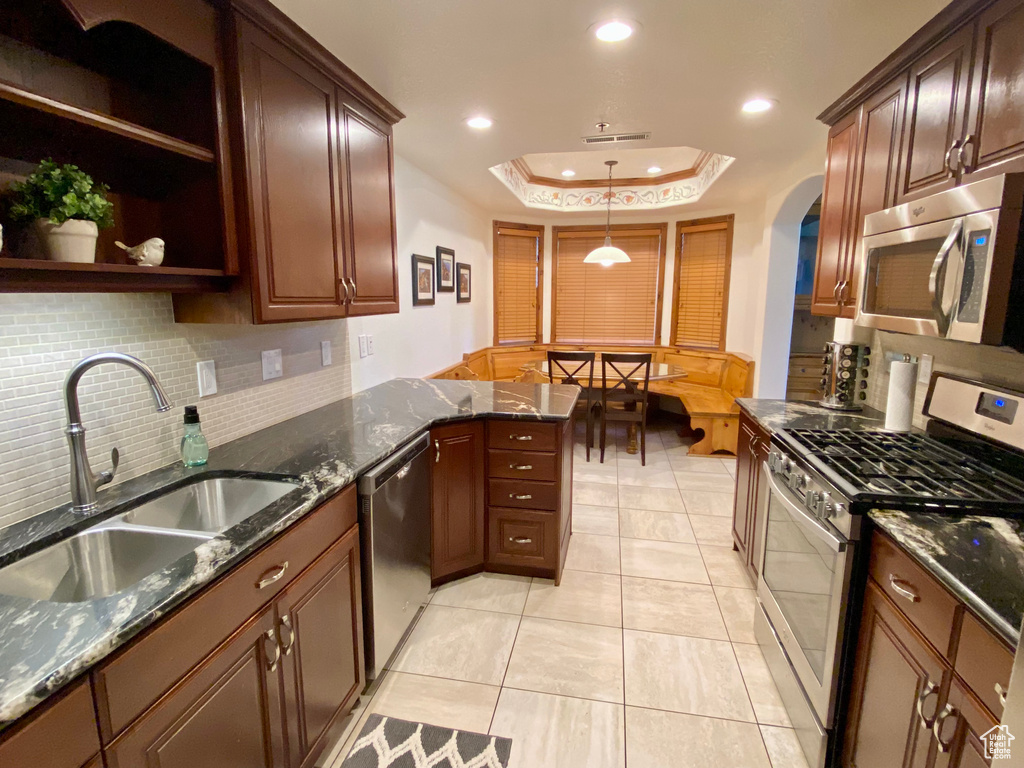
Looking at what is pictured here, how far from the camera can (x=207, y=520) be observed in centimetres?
148

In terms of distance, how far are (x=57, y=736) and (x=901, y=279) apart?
92.1 inches

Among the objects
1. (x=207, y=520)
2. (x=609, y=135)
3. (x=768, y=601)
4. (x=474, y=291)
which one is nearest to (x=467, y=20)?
(x=609, y=135)

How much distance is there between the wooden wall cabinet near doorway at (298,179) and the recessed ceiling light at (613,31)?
99 cm

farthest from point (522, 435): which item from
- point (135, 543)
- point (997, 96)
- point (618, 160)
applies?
point (618, 160)

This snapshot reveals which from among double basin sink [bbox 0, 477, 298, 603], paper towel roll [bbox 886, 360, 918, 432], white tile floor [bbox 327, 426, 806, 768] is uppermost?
paper towel roll [bbox 886, 360, 918, 432]

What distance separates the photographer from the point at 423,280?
11.6 ft

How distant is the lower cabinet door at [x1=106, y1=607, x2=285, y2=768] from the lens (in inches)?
34.2

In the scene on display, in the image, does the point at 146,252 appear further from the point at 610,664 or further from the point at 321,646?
the point at 610,664

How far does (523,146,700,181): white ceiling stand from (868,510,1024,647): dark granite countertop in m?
3.28

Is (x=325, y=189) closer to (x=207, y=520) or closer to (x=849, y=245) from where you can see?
(x=207, y=520)

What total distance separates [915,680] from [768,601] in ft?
2.75

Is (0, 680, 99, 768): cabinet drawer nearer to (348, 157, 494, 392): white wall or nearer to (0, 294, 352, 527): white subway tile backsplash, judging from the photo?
(0, 294, 352, 527): white subway tile backsplash

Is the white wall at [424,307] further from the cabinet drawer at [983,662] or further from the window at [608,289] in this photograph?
the cabinet drawer at [983,662]

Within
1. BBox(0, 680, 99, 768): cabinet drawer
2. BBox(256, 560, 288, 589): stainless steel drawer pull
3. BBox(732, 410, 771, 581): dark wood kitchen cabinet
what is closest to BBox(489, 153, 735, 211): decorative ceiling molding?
BBox(732, 410, 771, 581): dark wood kitchen cabinet
